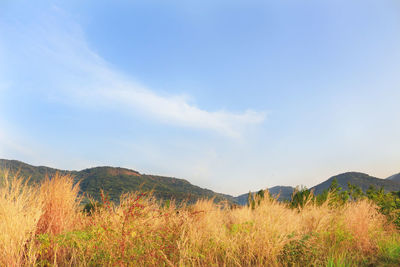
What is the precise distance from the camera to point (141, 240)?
473cm

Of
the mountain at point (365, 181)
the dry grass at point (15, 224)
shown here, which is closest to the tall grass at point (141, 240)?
the dry grass at point (15, 224)

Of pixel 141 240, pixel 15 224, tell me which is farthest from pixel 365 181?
pixel 15 224

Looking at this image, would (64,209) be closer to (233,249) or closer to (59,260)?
(59,260)

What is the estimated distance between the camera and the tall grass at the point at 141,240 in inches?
172

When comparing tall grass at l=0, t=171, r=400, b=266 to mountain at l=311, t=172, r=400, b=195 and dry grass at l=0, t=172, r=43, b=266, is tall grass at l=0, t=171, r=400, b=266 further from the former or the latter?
mountain at l=311, t=172, r=400, b=195

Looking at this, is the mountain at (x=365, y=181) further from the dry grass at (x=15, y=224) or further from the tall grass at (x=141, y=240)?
the dry grass at (x=15, y=224)

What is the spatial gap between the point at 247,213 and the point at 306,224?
68.4 inches

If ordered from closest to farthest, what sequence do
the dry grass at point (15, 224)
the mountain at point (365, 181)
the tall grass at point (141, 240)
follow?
the dry grass at point (15, 224), the tall grass at point (141, 240), the mountain at point (365, 181)

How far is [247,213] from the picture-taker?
28.0 feet

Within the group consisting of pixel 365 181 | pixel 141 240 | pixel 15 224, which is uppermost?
pixel 365 181

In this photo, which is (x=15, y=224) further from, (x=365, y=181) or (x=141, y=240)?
(x=365, y=181)

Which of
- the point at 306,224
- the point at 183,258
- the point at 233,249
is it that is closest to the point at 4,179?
the point at 183,258

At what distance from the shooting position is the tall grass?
4.36 meters

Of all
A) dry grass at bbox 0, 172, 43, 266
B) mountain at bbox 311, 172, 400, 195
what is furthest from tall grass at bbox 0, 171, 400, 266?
mountain at bbox 311, 172, 400, 195
